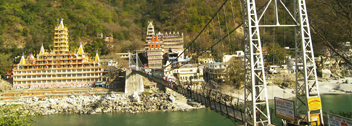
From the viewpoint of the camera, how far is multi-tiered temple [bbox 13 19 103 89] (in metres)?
22.8

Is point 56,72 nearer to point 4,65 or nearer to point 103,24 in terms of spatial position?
point 4,65

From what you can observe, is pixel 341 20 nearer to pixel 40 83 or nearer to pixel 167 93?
pixel 167 93

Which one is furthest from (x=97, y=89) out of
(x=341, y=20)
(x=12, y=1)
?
(x=12, y=1)

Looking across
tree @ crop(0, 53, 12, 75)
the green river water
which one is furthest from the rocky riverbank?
tree @ crop(0, 53, 12, 75)

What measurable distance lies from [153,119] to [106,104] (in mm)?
4415

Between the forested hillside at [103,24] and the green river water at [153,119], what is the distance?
11801mm

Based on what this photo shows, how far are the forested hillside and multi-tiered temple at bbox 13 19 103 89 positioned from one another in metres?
3.04

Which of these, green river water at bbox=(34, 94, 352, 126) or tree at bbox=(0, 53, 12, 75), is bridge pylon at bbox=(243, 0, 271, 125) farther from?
tree at bbox=(0, 53, 12, 75)

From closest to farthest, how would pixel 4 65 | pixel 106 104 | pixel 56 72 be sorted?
pixel 106 104, pixel 56 72, pixel 4 65

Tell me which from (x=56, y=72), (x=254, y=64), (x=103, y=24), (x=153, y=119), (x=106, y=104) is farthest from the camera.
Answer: (x=103, y=24)

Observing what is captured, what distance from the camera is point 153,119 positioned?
1468 cm

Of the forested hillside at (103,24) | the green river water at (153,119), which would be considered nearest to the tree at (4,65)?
the forested hillside at (103,24)

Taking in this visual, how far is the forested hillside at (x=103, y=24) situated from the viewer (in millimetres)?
29406

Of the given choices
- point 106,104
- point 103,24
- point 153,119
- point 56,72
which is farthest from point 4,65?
point 153,119
